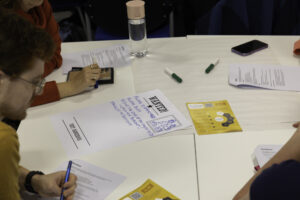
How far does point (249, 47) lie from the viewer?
1514 mm

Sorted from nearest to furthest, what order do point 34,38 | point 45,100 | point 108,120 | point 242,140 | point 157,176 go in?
1. point 34,38
2. point 157,176
3. point 242,140
4. point 108,120
5. point 45,100

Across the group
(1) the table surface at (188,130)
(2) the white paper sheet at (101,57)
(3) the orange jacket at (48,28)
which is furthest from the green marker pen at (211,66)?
(3) the orange jacket at (48,28)

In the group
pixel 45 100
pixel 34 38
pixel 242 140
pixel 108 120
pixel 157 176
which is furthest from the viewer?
pixel 45 100

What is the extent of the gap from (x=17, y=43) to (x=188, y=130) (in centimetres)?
59

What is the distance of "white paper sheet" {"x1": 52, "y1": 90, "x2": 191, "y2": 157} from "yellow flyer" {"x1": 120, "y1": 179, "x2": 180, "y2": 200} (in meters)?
0.20

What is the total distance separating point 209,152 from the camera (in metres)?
0.98

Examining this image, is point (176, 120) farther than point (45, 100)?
No

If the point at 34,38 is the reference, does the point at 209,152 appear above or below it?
below

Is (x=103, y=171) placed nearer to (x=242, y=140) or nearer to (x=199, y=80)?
(x=242, y=140)

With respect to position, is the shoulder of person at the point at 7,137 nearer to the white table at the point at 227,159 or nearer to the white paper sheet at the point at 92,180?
the white paper sheet at the point at 92,180

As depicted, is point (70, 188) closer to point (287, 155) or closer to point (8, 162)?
point (8, 162)

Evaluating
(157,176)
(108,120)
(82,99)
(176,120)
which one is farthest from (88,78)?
(157,176)

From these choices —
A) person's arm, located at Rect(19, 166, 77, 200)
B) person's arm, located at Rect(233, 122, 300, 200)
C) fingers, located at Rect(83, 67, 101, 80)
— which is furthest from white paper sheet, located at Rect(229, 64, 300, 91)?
person's arm, located at Rect(19, 166, 77, 200)

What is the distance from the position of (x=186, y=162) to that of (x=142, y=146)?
→ 0.15 metres
